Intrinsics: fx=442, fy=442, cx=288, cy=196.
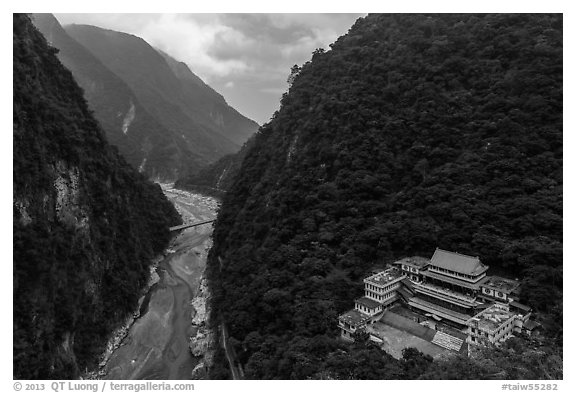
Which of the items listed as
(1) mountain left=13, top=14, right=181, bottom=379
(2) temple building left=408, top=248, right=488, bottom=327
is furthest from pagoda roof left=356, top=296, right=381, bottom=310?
(1) mountain left=13, top=14, right=181, bottom=379

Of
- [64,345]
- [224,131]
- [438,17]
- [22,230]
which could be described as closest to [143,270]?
[64,345]

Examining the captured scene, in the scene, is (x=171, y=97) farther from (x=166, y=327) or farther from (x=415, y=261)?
(x=415, y=261)

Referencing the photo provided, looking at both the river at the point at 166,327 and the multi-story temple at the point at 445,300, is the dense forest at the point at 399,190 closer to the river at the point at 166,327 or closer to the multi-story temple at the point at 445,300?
the multi-story temple at the point at 445,300

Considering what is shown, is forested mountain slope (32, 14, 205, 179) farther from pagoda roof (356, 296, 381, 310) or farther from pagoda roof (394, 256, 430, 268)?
pagoda roof (356, 296, 381, 310)

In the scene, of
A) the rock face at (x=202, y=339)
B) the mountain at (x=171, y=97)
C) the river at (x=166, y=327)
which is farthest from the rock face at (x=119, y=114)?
the rock face at (x=202, y=339)

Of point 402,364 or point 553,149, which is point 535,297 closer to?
point 402,364
